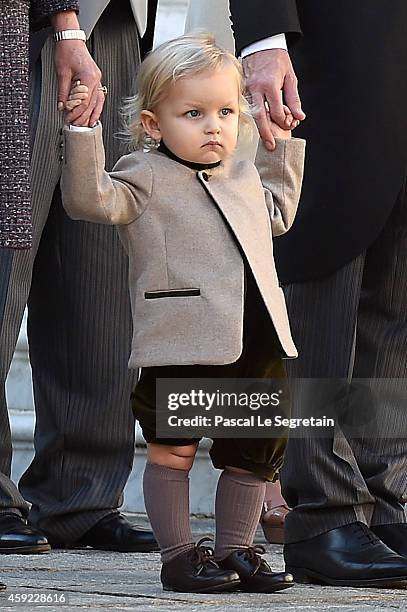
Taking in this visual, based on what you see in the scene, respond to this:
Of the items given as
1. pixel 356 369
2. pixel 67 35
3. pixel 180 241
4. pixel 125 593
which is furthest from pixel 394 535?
pixel 67 35

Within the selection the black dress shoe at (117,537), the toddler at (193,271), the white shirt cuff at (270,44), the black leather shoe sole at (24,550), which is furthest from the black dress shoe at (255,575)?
the white shirt cuff at (270,44)

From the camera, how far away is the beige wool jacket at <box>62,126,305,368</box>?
229 centimetres

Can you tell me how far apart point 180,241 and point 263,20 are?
430 millimetres

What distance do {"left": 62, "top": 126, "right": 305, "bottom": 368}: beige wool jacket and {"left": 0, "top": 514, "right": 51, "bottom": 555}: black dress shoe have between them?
74cm

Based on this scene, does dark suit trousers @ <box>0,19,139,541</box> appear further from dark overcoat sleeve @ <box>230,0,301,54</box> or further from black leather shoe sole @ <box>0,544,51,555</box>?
dark overcoat sleeve @ <box>230,0,301,54</box>

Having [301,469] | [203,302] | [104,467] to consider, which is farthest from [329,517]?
[104,467]

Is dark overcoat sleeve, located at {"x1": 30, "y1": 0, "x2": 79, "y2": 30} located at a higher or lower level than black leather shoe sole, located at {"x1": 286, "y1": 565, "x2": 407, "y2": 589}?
higher

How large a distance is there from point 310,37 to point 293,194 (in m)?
0.32

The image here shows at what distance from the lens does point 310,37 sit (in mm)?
2617

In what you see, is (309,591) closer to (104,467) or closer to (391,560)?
(391,560)

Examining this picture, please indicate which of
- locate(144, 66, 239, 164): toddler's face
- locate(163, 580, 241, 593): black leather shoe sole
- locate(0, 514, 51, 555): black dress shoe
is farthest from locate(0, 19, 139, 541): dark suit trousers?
locate(163, 580, 241, 593): black leather shoe sole

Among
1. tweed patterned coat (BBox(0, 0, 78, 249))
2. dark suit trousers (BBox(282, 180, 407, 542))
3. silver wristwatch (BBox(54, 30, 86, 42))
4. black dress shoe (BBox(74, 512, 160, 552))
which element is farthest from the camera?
black dress shoe (BBox(74, 512, 160, 552))

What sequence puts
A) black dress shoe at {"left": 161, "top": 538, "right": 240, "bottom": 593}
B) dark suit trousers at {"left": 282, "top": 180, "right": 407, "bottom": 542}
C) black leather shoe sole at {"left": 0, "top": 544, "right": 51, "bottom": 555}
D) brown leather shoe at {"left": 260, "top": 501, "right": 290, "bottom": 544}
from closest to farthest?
black dress shoe at {"left": 161, "top": 538, "right": 240, "bottom": 593}, dark suit trousers at {"left": 282, "top": 180, "right": 407, "bottom": 542}, black leather shoe sole at {"left": 0, "top": 544, "right": 51, "bottom": 555}, brown leather shoe at {"left": 260, "top": 501, "right": 290, "bottom": 544}

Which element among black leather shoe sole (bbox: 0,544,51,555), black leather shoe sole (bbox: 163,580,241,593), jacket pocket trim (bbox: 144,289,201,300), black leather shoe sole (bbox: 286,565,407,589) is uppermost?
jacket pocket trim (bbox: 144,289,201,300)
